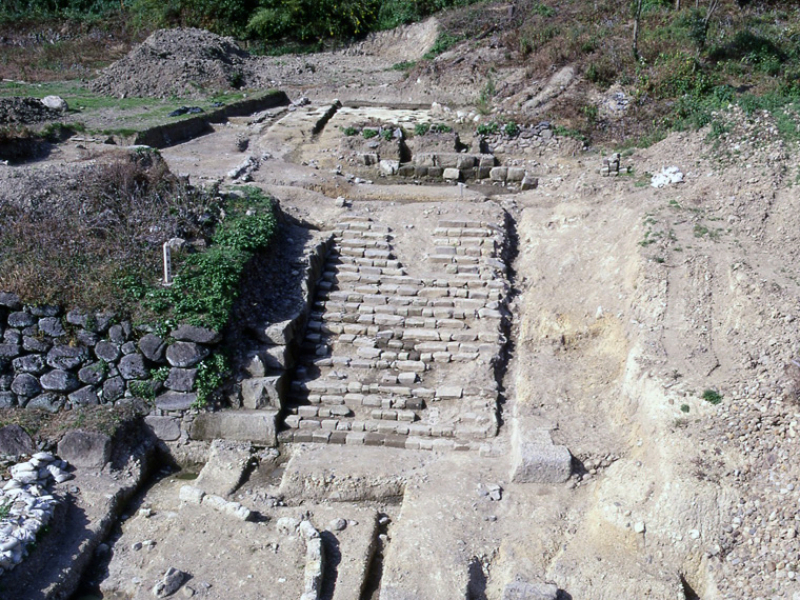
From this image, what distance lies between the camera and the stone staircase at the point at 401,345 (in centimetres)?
848

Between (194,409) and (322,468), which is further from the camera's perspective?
(194,409)

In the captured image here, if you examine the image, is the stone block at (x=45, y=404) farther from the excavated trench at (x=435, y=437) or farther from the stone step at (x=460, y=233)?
the stone step at (x=460, y=233)

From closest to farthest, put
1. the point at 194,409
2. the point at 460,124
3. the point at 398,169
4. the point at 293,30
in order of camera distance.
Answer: the point at 194,409 → the point at 398,169 → the point at 460,124 → the point at 293,30

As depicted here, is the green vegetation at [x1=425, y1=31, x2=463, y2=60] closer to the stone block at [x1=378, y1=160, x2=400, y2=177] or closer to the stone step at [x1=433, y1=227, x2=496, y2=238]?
the stone block at [x1=378, y1=160, x2=400, y2=177]

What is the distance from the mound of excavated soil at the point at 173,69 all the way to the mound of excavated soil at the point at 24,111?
3.85 m

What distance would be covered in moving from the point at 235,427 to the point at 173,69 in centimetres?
1597

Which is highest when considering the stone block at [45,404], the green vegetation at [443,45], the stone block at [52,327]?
the green vegetation at [443,45]

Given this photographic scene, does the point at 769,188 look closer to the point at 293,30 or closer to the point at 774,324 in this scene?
the point at 774,324

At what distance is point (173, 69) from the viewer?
21.0 metres

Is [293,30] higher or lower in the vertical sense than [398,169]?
higher

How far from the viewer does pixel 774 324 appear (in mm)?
7773

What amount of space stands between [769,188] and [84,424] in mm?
10062

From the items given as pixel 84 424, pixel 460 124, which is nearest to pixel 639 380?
pixel 84 424

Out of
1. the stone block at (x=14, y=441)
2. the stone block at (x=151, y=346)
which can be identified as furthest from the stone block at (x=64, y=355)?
the stone block at (x=14, y=441)
